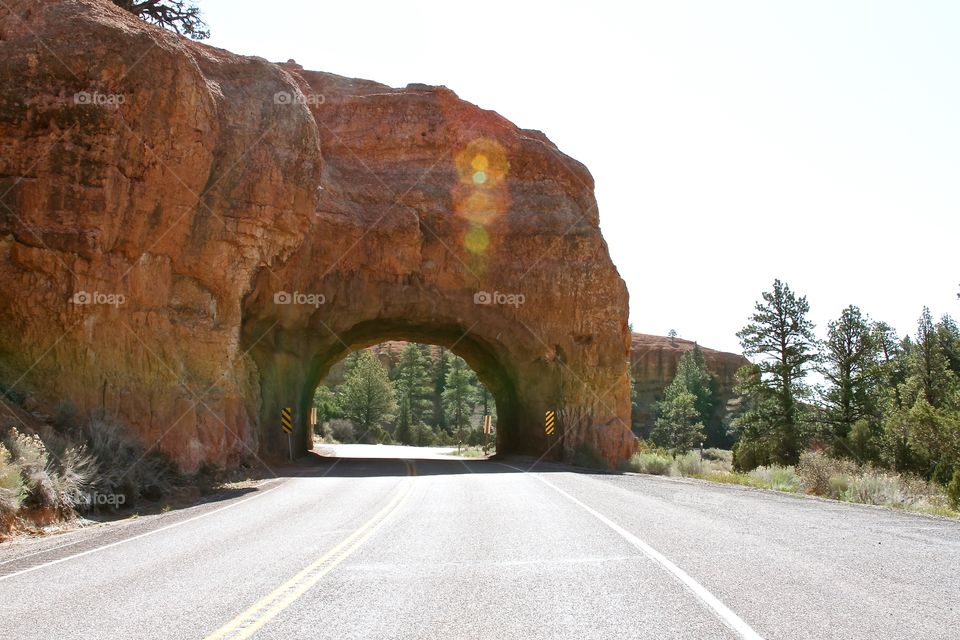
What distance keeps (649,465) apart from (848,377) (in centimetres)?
1666

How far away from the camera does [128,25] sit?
57.2 feet

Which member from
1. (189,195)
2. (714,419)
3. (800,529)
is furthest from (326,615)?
(714,419)

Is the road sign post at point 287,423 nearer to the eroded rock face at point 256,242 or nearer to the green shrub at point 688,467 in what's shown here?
the eroded rock face at point 256,242

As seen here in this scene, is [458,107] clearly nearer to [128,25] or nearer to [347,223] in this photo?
[347,223]

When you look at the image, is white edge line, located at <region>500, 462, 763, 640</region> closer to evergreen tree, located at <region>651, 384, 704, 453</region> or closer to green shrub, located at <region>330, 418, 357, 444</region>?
green shrub, located at <region>330, 418, 357, 444</region>

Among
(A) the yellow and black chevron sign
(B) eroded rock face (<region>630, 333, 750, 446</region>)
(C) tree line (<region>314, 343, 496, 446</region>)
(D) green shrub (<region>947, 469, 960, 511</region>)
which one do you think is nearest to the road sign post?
(A) the yellow and black chevron sign

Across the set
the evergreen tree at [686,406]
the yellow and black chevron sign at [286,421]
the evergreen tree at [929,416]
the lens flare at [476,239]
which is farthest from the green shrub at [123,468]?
the evergreen tree at [686,406]

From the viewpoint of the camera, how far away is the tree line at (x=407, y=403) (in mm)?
69625

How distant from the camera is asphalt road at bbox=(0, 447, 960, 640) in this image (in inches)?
201

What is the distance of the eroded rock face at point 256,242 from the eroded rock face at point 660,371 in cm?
4900

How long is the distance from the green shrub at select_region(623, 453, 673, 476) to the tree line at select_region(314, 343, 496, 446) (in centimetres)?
3411

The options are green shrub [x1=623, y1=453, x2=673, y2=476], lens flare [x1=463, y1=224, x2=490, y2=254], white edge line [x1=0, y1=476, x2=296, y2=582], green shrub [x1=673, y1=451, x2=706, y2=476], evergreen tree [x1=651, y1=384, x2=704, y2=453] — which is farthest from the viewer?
evergreen tree [x1=651, y1=384, x2=704, y2=453]

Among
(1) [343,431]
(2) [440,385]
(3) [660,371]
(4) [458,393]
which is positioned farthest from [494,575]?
(3) [660,371]

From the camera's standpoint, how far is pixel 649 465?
28.1 m
